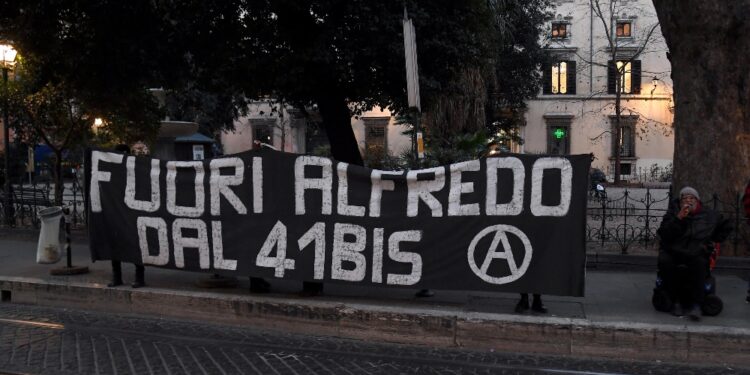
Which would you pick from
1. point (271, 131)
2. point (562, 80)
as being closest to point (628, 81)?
point (562, 80)

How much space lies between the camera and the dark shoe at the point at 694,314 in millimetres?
A: 6039

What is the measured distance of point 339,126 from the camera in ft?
40.6

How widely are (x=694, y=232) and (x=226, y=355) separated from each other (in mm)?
4604

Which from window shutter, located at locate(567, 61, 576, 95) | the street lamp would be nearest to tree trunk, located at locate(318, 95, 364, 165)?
the street lamp

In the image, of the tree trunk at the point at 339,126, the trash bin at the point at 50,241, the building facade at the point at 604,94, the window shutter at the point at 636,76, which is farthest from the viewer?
the window shutter at the point at 636,76

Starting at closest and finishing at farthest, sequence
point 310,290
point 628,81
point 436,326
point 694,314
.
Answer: point 694,314
point 436,326
point 310,290
point 628,81

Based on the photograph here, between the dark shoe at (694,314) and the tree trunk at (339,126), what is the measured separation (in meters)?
7.36

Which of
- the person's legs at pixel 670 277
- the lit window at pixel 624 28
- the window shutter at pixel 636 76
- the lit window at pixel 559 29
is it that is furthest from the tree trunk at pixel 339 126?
the window shutter at pixel 636 76

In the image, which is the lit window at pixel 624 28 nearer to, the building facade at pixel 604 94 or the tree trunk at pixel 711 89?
the building facade at pixel 604 94

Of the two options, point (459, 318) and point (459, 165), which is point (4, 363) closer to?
point (459, 318)

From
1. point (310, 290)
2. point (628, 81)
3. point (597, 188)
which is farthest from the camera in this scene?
point (628, 81)

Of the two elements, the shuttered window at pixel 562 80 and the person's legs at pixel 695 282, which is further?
the shuttered window at pixel 562 80

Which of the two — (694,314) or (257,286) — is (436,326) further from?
(694,314)

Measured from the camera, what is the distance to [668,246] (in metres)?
6.31
